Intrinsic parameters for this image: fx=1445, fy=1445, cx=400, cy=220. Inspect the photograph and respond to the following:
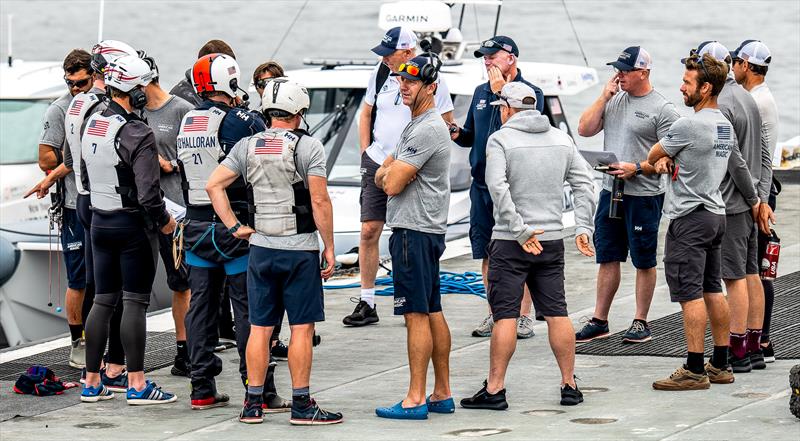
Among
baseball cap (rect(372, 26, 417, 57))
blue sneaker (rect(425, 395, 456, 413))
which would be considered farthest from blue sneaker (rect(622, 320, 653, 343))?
baseball cap (rect(372, 26, 417, 57))

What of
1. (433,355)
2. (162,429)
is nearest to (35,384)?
(162,429)

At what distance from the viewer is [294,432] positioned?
7.24 meters

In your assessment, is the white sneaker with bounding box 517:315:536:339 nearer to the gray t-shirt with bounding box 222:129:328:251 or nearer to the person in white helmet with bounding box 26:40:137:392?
the gray t-shirt with bounding box 222:129:328:251

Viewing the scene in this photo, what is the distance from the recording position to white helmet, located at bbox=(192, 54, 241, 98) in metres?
7.69

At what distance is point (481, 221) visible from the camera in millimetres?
9367

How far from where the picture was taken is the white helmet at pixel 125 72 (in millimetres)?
7789

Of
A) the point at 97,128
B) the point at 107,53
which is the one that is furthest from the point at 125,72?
the point at 97,128

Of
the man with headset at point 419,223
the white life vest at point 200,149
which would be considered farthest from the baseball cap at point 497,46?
the white life vest at point 200,149

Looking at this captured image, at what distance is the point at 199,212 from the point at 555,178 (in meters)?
1.93

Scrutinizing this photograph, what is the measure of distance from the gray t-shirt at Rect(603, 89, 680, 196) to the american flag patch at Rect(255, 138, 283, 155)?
268 cm

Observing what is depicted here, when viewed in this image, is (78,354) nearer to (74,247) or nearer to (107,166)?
(74,247)

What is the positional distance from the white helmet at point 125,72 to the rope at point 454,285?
375 centimetres

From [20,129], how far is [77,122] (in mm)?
7661

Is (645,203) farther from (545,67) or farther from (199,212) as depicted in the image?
(545,67)
